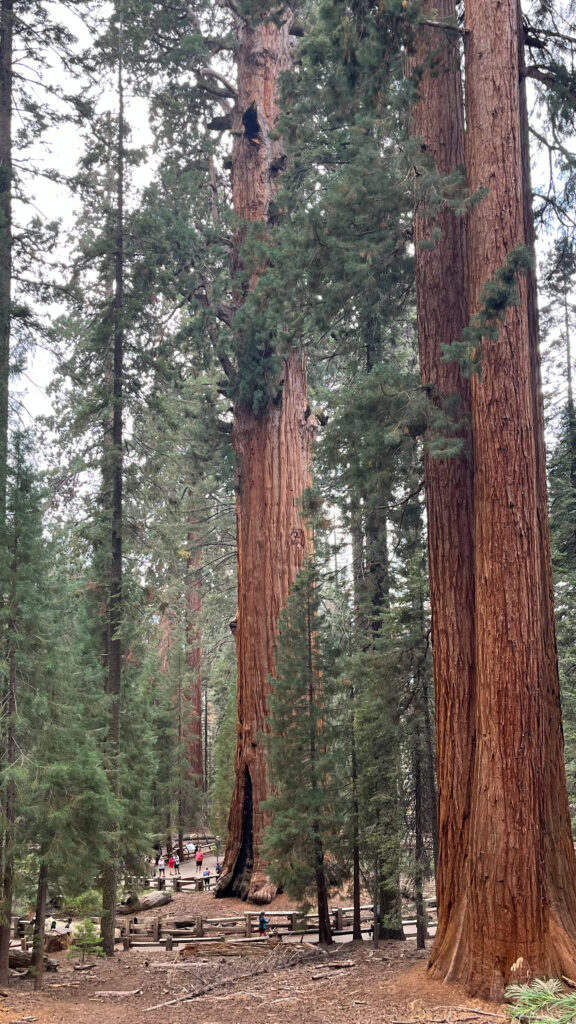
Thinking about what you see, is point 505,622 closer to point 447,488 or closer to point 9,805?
point 447,488

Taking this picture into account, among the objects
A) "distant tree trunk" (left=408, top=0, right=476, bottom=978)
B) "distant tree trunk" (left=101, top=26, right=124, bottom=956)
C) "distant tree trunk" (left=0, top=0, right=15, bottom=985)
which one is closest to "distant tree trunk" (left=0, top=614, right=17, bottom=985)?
"distant tree trunk" (left=0, top=0, right=15, bottom=985)

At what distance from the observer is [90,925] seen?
14953 mm

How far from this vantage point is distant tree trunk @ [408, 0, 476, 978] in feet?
25.5

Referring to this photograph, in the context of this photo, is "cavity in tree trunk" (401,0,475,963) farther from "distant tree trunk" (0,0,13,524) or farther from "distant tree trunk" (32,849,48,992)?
"distant tree trunk" (0,0,13,524)

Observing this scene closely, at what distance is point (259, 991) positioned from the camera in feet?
29.5

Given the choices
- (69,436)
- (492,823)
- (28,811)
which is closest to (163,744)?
(69,436)

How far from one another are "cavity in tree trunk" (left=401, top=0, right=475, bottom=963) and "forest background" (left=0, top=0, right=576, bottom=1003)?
0.21m

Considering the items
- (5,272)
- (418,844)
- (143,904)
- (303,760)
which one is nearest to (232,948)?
(303,760)

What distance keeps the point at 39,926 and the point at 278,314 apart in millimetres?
8569

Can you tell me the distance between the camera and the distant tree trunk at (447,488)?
778 centimetres

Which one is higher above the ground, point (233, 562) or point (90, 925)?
point (233, 562)

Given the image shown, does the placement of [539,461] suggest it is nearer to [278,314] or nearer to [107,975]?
[278,314]

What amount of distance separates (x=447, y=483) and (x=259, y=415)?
9445 mm

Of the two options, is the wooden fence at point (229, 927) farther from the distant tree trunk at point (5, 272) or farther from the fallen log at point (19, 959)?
the distant tree trunk at point (5, 272)
